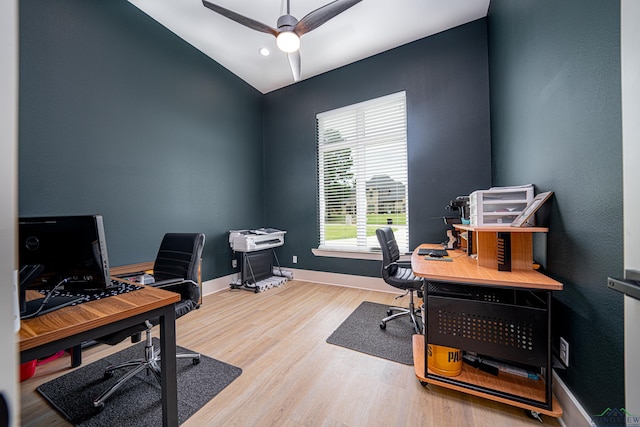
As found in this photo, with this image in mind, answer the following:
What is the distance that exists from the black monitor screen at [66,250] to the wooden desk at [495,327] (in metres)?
1.73

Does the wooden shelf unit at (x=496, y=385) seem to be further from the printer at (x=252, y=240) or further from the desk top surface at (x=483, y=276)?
the printer at (x=252, y=240)

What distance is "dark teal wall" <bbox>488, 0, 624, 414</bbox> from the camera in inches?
39.6

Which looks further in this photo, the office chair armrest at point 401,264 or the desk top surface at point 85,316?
the office chair armrest at point 401,264

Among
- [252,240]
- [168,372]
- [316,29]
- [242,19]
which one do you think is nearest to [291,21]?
[242,19]

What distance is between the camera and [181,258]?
6.36ft

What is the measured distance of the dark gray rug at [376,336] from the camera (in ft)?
6.41

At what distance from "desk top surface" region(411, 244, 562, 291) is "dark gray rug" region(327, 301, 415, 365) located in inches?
30.8

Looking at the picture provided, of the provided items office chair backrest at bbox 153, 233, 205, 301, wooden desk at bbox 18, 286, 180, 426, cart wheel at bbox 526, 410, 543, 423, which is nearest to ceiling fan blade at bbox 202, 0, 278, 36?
office chair backrest at bbox 153, 233, 205, 301

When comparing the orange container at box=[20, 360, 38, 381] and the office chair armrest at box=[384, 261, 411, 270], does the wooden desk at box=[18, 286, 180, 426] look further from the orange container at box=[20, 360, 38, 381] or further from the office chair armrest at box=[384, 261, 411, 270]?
the office chair armrest at box=[384, 261, 411, 270]

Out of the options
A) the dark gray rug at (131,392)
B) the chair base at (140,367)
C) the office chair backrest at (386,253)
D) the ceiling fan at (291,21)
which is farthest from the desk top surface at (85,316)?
the ceiling fan at (291,21)

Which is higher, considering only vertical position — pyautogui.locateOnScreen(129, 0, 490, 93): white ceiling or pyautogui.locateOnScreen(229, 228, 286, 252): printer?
pyautogui.locateOnScreen(129, 0, 490, 93): white ceiling

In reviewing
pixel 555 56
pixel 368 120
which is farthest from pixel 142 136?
pixel 555 56

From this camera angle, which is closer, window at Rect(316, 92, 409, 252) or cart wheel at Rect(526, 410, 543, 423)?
cart wheel at Rect(526, 410, 543, 423)

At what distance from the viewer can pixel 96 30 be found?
2.37m
